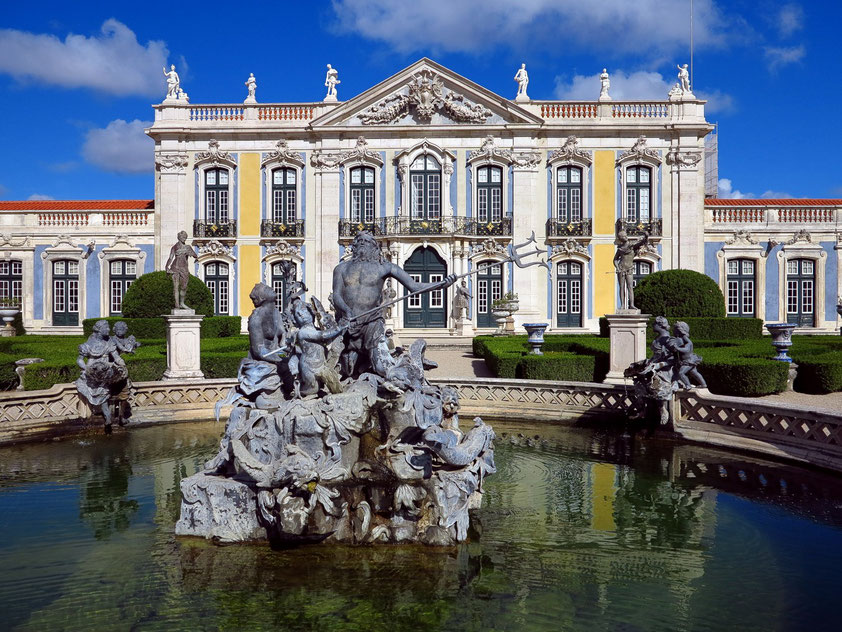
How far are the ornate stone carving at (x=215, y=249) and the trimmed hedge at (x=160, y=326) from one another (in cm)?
528

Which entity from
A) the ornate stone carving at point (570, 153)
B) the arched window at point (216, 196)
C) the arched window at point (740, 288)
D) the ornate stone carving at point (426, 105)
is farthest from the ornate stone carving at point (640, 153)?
the arched window at point (216, 196)

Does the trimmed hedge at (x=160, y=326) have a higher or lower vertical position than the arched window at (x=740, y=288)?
lower

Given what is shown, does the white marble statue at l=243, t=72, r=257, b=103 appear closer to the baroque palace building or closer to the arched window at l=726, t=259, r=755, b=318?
the baroque palace building

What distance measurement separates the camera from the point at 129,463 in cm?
727

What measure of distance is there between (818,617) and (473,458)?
235cm

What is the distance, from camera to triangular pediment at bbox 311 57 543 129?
25.6m

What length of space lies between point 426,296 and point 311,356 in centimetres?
2066

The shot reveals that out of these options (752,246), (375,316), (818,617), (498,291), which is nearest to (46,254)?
(498,291)

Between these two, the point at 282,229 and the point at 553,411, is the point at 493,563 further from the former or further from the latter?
the point at 282,229

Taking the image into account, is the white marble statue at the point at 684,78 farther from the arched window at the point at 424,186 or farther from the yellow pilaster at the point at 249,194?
the yellow pilaster at the point at 249,194

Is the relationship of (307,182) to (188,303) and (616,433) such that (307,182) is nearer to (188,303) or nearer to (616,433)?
(188,303)

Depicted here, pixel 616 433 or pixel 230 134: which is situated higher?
pixel 230 134

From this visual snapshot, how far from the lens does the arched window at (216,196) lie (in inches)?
1053

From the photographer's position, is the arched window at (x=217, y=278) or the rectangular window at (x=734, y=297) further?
the arched window at (x=217, y=278)
